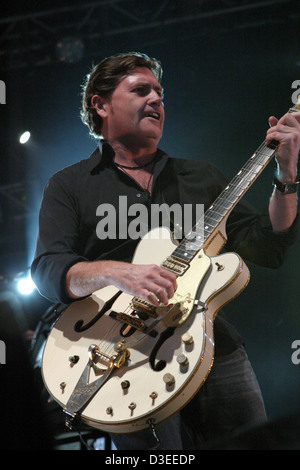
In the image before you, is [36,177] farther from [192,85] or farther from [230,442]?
[230,442]

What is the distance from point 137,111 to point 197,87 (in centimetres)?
246

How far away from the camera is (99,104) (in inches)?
119

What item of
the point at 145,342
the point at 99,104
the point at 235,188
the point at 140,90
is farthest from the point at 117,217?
the point at 99,104

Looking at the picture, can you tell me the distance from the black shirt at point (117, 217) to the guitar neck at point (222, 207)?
0.18m

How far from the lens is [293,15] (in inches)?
185

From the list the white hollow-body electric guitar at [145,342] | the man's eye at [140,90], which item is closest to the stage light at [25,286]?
the man's eye at [140,90]

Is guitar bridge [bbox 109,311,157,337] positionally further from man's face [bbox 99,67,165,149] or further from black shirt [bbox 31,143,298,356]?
man's face [bbox 99,67,165,149]

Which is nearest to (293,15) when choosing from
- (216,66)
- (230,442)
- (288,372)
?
(216,66)

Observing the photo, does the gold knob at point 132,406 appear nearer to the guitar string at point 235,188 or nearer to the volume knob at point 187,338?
the volume knob at point 187,338

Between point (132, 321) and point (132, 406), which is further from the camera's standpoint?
point (132, 321)

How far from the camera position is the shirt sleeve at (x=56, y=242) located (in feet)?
7.21

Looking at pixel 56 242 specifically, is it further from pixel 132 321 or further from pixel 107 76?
pixel 107 76

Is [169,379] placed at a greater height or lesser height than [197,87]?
lesser
